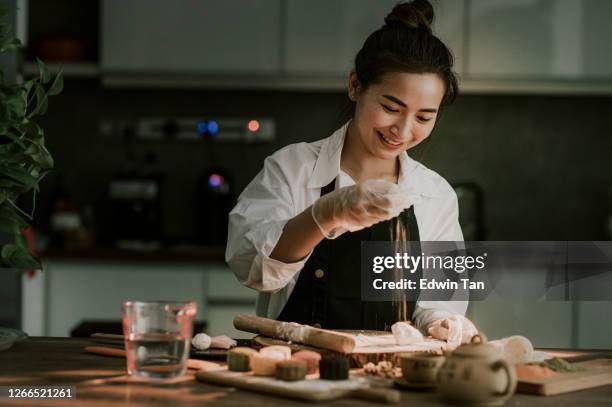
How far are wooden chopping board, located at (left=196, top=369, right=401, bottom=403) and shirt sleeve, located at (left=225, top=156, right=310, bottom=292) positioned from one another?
35cm

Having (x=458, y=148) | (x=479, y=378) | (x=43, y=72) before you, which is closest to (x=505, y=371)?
(x=479, y=378)

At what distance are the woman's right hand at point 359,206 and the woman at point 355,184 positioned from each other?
0.08 feet

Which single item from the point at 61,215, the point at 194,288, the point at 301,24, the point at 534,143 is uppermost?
the point at 301,24

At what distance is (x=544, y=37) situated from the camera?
321 cm

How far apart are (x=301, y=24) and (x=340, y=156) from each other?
5.14 feet

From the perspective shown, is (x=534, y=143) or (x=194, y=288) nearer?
(x=194, y=288)

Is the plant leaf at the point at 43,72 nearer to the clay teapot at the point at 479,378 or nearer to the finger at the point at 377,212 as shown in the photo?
the finger at the point at 377,212

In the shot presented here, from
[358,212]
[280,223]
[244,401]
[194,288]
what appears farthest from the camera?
[194,288]

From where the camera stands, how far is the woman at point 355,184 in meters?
1.50

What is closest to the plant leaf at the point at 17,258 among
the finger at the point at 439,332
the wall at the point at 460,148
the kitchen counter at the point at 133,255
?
the finger at the point at 439,332

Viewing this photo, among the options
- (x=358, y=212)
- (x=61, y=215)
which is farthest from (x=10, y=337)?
(x=61, y=215)

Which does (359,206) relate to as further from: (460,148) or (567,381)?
(460,148)

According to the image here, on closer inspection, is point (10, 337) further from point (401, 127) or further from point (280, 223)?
point (401, 127)

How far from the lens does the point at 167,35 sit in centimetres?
326
